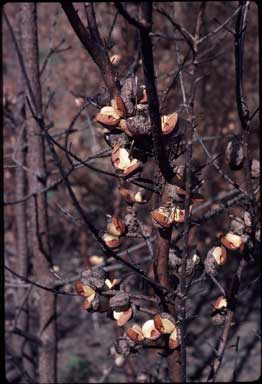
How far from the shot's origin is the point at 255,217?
1188 millimetres

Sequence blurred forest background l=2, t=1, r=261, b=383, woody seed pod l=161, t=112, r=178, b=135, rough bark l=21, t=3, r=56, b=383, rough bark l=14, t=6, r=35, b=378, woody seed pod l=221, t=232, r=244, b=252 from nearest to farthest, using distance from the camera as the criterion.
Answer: woody seed pod l=161, t=112, r=178, b=135, woody seed pod l=221, t=232, r=244, b=252, rough bark l=21, t=3, r=56, b=383, rough bark l=14, t=6, r=35, b=378, blurred forest background l=2, t=1, r=261, b=383

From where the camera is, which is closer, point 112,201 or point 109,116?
point 109,116

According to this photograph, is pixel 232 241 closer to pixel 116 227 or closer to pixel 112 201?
pixel 116 227

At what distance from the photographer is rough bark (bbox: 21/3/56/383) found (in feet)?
5.75

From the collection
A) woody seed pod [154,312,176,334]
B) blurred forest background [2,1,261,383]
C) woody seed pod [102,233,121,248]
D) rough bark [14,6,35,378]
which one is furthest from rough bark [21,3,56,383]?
woody seed pod [154,312,176,334]

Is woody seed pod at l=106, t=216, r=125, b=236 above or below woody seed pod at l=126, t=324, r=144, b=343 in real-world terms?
above

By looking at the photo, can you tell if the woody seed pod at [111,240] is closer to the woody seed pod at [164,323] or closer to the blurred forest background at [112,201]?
the woody seed pod at [164,323]

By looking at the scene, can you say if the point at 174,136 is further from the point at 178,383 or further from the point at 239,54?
the point at 178,383

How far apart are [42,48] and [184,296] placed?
215 inches

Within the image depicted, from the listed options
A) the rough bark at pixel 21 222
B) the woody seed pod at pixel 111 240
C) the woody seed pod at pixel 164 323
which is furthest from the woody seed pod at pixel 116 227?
the rough bark at pixel 21 222

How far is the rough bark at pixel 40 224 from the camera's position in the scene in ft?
5.75

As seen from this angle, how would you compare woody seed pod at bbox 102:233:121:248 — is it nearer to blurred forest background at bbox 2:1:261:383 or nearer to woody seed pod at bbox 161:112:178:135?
woody seed pod at bbox 161:112:178:135

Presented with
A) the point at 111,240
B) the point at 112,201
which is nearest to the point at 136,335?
the point at 111,240

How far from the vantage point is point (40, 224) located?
1789mm
